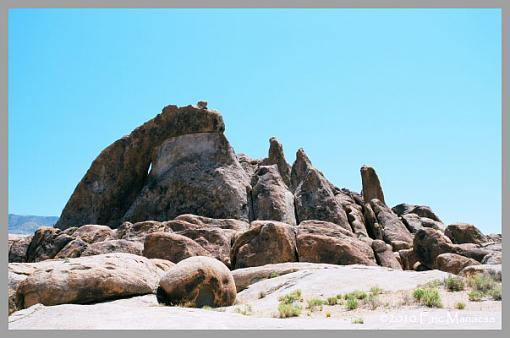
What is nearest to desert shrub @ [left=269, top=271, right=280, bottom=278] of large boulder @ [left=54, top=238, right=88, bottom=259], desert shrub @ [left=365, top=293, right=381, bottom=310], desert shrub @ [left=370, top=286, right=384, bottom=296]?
desert shrub @ [left=370, top=286, right=384, bottom=296]

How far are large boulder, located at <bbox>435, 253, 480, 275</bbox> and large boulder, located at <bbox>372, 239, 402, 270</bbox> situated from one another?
3736 mm

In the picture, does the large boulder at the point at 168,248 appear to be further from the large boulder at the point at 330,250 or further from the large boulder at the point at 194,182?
the large boulder at the point at 194,182

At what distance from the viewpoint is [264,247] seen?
25.9m

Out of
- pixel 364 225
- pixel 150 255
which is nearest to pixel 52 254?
pixel 150 255

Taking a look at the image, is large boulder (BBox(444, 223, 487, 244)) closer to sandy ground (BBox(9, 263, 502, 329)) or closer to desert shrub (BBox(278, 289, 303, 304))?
sandy ground (BBox(9, 263, 502, 329))

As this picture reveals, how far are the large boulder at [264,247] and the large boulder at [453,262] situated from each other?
23.5 ft

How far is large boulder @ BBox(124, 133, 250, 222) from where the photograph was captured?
3791 cm

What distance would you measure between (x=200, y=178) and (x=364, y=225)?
515 inches

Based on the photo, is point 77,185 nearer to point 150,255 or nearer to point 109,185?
point 109,185

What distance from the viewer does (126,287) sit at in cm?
1634

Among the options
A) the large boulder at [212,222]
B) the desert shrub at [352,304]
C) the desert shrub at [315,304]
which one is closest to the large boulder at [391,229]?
the large boulder at [212,222]

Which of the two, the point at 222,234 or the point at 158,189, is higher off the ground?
the point at 158,189

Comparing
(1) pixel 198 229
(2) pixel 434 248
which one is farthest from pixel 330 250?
(1) pixel 198 229

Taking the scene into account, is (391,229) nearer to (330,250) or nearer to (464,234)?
(464,234)
